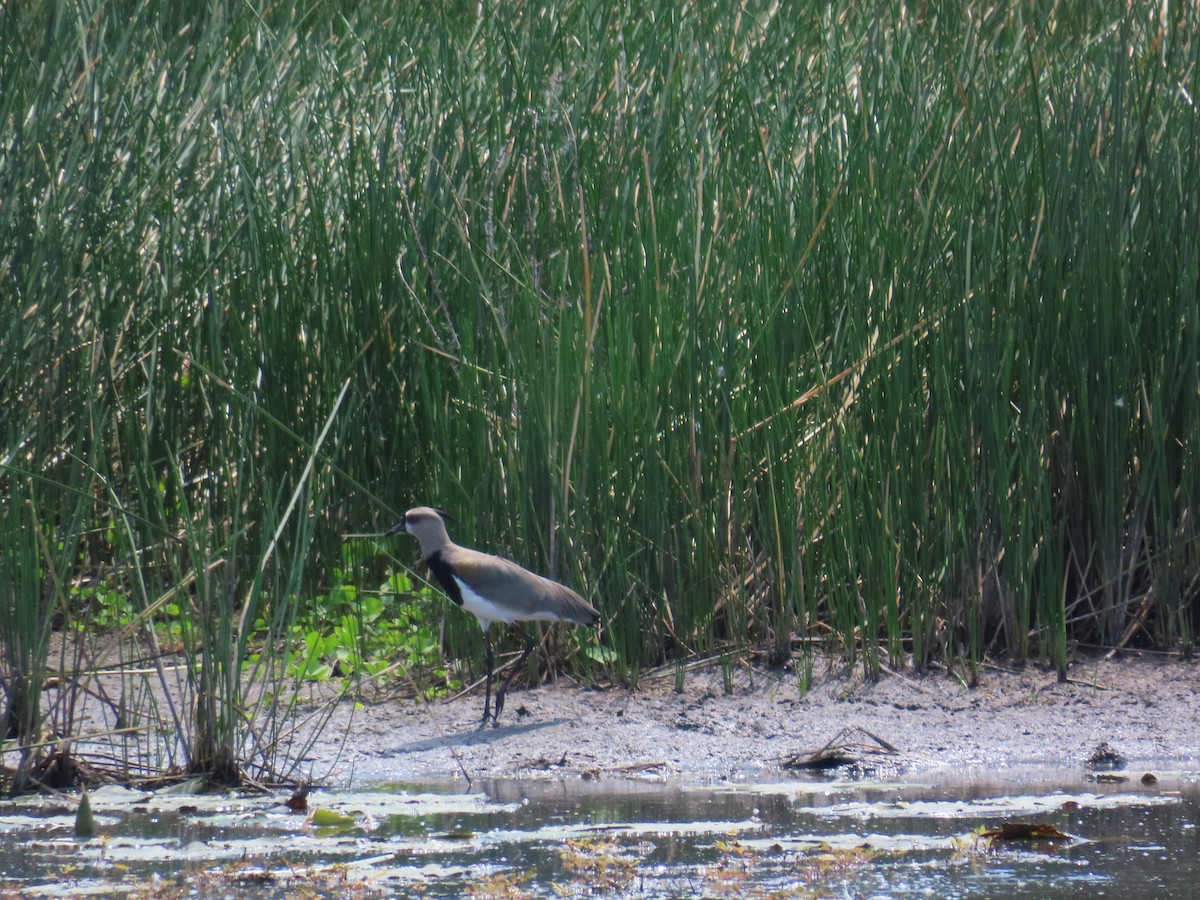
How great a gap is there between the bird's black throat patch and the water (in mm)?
707

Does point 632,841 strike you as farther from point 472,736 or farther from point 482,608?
point 482,608

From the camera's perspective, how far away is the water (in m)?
2.98

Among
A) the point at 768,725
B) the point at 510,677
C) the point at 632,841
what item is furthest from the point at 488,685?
the point at 632,841

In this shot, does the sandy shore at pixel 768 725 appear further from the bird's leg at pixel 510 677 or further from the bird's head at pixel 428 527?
the bird's head at pixel 428 527

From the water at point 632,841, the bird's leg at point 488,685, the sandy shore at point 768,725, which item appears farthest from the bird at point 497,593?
the water at point 632,841

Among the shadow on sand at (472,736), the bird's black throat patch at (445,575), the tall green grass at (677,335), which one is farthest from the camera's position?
the tall green grass at (677,335)

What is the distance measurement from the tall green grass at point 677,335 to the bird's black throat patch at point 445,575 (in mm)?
217

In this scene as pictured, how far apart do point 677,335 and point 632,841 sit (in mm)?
1735

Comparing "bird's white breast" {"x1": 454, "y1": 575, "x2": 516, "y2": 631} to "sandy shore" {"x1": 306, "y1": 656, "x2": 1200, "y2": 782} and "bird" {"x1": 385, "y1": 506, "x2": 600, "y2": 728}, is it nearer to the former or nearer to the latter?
"bird" {"x1": 385, "y1": 506, "x2": 600, "y2": 728}

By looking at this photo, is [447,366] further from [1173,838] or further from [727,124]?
[1173,838]

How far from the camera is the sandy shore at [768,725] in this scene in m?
4.06

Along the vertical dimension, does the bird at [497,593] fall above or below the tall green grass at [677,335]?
below

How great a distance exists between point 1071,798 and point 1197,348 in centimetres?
160

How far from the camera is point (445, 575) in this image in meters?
4.44
